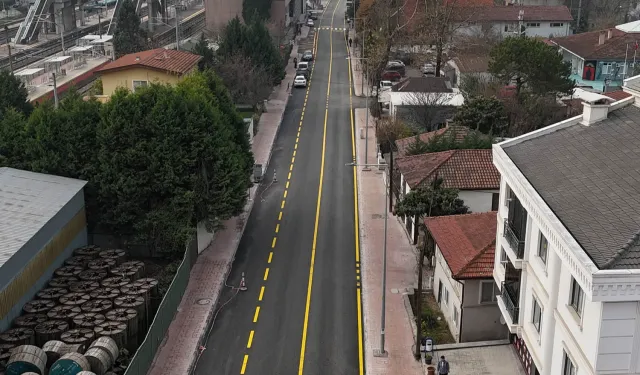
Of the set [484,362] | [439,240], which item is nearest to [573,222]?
[484,362]

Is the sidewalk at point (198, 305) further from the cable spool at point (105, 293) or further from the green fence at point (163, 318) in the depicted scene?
the cable spool at point (105, 293)

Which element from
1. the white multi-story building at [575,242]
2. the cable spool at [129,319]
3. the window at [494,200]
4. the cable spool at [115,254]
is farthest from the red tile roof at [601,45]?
the cable spool at [129,319]

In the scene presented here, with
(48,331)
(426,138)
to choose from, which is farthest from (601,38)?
(48,331)

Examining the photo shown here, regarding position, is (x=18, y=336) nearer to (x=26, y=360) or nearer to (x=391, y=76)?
(x=26, y=360)

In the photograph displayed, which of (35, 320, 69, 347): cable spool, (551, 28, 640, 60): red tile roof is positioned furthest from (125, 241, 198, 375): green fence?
(551, 28, 640, 60): red tile roof

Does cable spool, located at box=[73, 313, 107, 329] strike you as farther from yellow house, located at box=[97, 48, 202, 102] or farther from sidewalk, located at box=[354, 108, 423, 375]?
yellow house, located at box=[97, 48, 202, 102]

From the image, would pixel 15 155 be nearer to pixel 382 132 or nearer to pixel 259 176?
pixel 259 176
